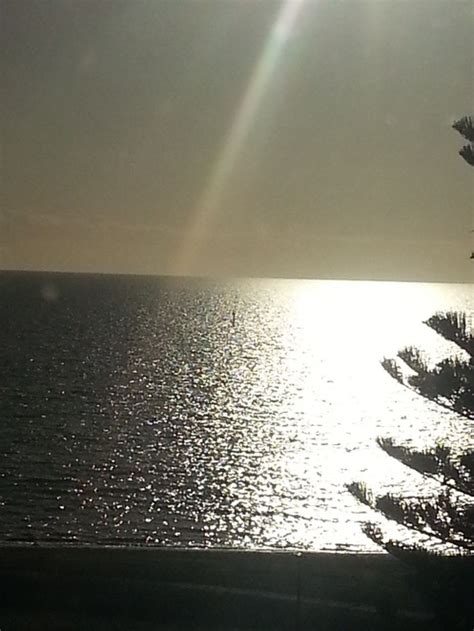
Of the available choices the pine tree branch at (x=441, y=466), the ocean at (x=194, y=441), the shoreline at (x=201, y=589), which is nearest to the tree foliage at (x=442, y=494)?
the pine tree branch at (x=441, y=466)

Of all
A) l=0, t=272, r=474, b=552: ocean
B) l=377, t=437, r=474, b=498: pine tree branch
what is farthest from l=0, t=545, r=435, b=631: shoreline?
l=0, t=272, r=474, b=552: ocean

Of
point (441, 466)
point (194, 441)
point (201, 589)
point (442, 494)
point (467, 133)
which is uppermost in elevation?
point (467, 133)

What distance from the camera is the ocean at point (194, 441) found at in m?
25.6

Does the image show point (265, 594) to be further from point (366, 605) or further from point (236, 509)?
point (236, 509)

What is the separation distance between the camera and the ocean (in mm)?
25562

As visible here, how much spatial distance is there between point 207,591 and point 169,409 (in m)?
38.7

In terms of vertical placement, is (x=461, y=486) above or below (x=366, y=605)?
above

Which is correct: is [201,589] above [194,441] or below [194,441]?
below

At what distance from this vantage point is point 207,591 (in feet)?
23.6

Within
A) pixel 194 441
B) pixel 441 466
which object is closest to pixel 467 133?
pixel 441 466

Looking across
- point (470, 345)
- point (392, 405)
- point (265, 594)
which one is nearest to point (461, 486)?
point (470, 345)

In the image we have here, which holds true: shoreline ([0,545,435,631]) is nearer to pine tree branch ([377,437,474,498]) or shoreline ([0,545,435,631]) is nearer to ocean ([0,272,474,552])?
pine tree branch ([377,437,474,498])

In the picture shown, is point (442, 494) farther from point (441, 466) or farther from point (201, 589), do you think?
point (201, 589)

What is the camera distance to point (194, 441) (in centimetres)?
3662
